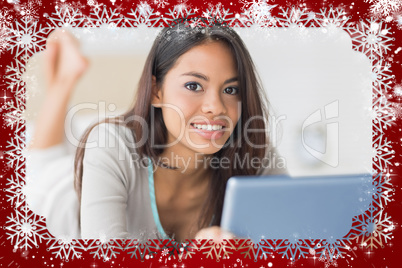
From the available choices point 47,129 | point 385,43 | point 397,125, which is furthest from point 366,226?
point 47,129

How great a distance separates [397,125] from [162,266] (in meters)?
0.63

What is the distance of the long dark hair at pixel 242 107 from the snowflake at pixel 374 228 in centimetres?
28

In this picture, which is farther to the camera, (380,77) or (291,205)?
(380,77)

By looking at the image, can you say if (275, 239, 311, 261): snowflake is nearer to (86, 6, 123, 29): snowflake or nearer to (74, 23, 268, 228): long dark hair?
(74, 23, 268, 228): long dark hair

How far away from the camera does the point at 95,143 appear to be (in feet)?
2.94

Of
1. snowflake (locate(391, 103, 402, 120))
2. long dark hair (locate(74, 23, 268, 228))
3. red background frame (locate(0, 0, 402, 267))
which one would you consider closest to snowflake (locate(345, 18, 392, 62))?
red background frame (locate(0, 0, 402, 267))

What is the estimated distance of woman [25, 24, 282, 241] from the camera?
86 centimetres

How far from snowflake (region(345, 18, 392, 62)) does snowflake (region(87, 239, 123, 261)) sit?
27.8 inches

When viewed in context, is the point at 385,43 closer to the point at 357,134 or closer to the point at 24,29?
the point at 357,134

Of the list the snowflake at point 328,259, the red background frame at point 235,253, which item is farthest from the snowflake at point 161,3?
the snowflake at point 328,259

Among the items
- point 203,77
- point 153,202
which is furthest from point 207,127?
point 153,202

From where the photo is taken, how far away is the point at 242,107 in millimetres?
895

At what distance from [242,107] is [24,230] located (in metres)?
0.57

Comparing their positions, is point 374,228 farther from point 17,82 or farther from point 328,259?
point 17,82
